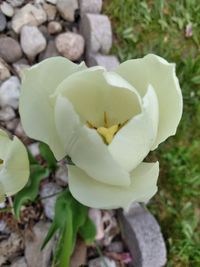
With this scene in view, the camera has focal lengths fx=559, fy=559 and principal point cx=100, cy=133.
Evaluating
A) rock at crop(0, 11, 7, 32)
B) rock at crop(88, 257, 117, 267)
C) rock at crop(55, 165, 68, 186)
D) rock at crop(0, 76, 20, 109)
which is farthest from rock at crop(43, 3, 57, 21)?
rock at crop(88, 257, 117, 267)

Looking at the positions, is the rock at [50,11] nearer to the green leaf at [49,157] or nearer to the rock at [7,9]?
the rock at [7,9]

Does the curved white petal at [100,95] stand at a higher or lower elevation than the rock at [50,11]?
higher

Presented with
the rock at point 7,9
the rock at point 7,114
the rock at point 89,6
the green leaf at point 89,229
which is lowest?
the green leaf at point 89,229

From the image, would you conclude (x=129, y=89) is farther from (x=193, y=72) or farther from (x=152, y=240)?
(x=193, y=72)

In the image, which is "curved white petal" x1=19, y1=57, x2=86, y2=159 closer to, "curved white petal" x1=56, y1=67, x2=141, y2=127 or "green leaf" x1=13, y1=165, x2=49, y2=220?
"curved white petal" x1=56, y1=67, x2=141, y2=127

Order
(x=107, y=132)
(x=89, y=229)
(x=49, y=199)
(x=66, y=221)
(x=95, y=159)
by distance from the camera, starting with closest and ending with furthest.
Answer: (x=95, y=159) → (x=107, y=132) → (x=66, y=221) → (x=89, y=229) → (x=49, y=199)

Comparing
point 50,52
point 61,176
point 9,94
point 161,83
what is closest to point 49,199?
point 61,176

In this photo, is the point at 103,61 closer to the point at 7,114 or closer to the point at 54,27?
the point at 54,27

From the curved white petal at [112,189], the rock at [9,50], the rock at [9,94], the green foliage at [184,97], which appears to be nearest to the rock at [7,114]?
the rock at [9,94]
